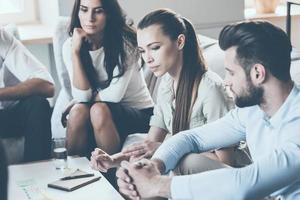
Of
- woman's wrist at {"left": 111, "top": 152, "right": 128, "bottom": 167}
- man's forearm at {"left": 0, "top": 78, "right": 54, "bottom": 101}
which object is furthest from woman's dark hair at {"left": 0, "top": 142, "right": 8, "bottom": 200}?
man's forearm at {"left": 0, "top": 78, "right": 54, "bottom": 101}

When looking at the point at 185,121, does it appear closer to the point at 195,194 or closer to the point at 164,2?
the point at 195,194

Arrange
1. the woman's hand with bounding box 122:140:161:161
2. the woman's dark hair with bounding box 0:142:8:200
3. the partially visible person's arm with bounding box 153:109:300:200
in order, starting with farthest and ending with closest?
the woman's hand with bounding box 122:140:161:161
the partially visible person's arm with bounding box 153:109:300:200
the woman's dark hair with bounding box 0:142:8:200

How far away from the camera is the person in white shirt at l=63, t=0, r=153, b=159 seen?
2.73 m

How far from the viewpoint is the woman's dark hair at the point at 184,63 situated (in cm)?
219

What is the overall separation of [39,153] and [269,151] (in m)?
1.40

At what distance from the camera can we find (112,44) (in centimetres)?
286

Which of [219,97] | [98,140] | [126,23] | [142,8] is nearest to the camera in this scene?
[219,97]

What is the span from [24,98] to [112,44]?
51cm

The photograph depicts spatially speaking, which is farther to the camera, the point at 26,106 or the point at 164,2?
the point at 164,2

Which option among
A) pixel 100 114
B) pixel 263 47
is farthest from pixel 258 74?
pixel 100 114

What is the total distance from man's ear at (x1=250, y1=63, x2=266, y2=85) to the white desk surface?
634 millimetres

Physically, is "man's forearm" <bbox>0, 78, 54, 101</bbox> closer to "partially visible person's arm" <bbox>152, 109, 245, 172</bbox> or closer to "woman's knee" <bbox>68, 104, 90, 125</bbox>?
"woman's knee" <bbox>68, 104, 90, 125</bbox>

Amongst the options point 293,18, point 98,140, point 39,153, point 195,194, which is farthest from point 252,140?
point 293,18

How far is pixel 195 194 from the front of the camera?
1522mm
